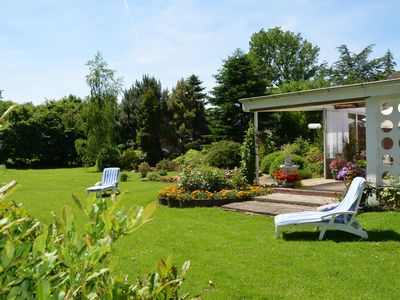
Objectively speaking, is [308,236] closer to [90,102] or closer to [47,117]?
[90,102]

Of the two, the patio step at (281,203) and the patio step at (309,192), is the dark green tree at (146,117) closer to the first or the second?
the patio step at (309,192)

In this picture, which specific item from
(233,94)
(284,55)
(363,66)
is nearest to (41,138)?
(233,94)

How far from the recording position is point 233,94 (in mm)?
28812

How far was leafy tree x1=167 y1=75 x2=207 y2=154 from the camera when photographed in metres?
34.9

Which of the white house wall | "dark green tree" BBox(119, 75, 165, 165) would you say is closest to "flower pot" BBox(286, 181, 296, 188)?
the white house wall

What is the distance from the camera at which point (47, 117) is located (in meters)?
36.7

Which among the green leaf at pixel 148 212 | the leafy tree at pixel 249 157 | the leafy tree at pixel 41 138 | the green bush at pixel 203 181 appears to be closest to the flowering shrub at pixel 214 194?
the green bush at pixel 203 181

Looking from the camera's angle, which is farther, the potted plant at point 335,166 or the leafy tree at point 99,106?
the leafy tree at point 99,106

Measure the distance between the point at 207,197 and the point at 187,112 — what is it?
2435 centimetres

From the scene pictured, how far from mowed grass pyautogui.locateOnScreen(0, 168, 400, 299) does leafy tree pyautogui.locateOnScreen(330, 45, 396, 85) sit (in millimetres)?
39004

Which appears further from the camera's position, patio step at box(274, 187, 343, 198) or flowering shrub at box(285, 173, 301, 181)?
flowering shrub at box(285, 173, 301, 181)

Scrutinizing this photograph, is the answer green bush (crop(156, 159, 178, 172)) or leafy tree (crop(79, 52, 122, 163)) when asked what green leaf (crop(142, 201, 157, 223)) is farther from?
leafy tree (crop(79, 52, 122, 163))

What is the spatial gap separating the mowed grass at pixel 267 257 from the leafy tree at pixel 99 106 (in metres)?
18.3

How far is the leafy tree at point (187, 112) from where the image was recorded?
3491 centimetres
